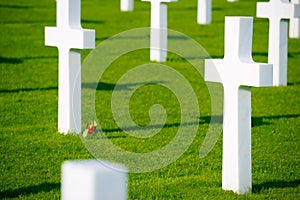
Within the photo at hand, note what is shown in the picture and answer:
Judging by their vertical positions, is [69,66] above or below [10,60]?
below

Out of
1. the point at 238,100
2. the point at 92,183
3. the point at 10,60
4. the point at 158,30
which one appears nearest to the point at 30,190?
the point at 238,100

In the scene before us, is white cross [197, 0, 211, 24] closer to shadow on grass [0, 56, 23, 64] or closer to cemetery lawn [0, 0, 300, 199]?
cemetery lawn [0, 0, 300, 199]

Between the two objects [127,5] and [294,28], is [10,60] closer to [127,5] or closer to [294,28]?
[294,28]

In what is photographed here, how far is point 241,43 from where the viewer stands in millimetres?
5066

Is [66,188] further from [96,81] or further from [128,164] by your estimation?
[96,81]

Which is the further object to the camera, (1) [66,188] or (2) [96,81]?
(2) [96,81]

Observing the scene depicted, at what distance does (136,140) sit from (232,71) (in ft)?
7.33

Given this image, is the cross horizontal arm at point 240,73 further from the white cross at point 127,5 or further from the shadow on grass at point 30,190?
the white cross at point 127,5

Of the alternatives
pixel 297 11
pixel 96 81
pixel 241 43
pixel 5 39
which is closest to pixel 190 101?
pixel 96 81

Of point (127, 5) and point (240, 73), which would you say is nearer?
point (240, 73)

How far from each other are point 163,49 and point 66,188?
→ 11211mm

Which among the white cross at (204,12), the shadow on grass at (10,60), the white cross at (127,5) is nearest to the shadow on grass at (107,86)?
the shadow on grass at (10,60)

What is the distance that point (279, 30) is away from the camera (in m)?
10.6

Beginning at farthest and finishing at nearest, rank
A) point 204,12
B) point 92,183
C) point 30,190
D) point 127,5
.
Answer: point 127,5
point 204,12
point 30,190
point 92,183
